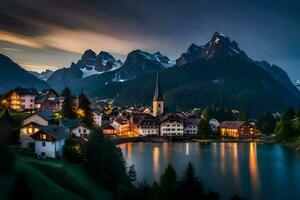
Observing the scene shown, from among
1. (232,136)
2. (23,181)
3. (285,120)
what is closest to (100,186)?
(23,181)

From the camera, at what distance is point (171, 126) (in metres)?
123

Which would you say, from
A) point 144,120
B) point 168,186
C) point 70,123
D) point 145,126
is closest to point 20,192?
point 168,186

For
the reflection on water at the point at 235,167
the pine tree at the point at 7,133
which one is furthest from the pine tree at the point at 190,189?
the pine tree at the point at 7,133

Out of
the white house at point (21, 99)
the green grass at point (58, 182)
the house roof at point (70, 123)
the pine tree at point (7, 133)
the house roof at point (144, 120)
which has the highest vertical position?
the white house at point (21, 99)

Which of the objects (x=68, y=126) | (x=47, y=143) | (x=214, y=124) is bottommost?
(x=47, y=143)

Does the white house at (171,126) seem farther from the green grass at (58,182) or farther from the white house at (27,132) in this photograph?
the green grass at (58,182)

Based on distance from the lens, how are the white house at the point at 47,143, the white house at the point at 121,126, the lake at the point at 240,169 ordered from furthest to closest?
the white house at the point at 121,126
the white house at the point at 47,143
the lake at the point at 240,169

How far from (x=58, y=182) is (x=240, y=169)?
104 ft

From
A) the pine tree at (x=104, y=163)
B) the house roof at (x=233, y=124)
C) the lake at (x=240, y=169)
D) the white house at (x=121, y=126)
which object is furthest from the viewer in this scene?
the white house at (x=121, y=126)

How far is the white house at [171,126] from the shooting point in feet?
400

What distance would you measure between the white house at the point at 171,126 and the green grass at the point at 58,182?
78.5 metres

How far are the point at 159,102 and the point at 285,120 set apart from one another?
57.2 metres

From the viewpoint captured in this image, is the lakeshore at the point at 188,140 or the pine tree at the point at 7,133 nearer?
the pine tree at the point at 7,133

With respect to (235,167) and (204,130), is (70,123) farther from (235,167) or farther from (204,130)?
(204,130)
